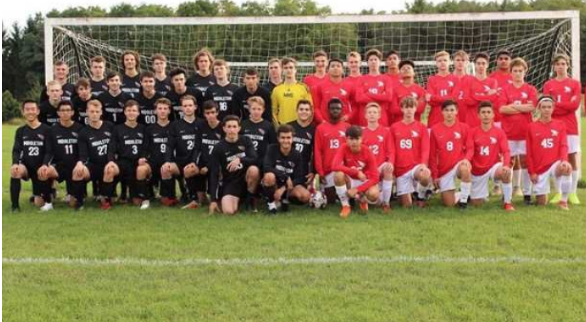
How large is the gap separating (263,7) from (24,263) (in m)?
37.0

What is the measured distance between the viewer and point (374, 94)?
7.41 meters

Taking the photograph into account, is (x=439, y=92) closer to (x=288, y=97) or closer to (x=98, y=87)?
(x=288, y=97)

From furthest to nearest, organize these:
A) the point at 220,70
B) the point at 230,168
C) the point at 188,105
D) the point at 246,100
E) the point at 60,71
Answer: the point at 60,71
the point at 220,70
the point at 246,100
the point at 188,105
the point at 230,168

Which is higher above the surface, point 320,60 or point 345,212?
point 320,60

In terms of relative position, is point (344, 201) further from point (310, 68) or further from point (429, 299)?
point (310, 68)

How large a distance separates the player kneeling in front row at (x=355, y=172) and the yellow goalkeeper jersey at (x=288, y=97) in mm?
911

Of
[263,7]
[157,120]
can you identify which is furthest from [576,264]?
[263,7]

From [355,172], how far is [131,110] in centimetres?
269

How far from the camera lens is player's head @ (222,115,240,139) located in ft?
22.3

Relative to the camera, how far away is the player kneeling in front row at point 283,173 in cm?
673

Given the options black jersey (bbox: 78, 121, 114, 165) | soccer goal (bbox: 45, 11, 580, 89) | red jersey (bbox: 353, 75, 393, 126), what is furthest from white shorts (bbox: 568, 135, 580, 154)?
black jersey (bbox: 78, 121, 114, 165)

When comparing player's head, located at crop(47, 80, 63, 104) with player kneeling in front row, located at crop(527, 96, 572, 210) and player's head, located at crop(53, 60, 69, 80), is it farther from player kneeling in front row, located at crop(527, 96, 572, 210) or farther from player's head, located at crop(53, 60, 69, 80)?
player kneeling in front row, located at crop(527, 96, 572, 210)

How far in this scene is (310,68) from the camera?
46.6ft

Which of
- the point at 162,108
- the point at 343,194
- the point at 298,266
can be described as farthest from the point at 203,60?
the point at 298,266
